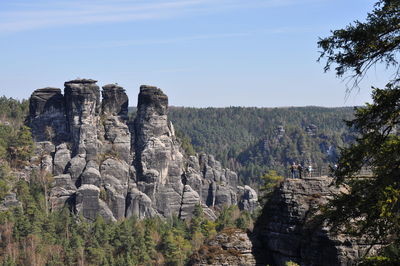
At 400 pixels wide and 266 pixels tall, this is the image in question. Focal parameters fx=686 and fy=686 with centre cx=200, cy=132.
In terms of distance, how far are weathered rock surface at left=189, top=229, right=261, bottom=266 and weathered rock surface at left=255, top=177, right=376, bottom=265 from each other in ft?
2.90

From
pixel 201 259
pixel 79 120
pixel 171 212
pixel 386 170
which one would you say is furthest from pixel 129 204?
pixel 386 170

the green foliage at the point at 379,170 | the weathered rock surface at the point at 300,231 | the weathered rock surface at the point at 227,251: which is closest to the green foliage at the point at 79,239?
the weathered rock surface at the point at 227,251

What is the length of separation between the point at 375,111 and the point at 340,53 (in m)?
1.36

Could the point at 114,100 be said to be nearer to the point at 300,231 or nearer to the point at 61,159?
the point at 61,159

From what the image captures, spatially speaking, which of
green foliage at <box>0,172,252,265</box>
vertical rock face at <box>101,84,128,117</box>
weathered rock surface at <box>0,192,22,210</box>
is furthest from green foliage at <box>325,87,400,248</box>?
vertical rock face at <box>101,84,128,117</box>

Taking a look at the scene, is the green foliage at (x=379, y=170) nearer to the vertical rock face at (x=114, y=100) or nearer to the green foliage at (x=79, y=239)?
the green foliage at (x=79, y=239)

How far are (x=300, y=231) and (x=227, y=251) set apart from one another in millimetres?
3330

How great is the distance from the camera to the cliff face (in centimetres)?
9688

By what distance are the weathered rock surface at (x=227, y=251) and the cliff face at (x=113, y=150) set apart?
6523 centimetres

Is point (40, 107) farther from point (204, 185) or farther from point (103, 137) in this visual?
point (204, 185)

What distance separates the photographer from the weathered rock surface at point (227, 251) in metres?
29.5

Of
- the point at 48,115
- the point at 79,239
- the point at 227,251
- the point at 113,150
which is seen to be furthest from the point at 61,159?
the point at 227,251

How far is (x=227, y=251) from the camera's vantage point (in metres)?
29.7

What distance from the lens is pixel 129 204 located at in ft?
Answer: 322
